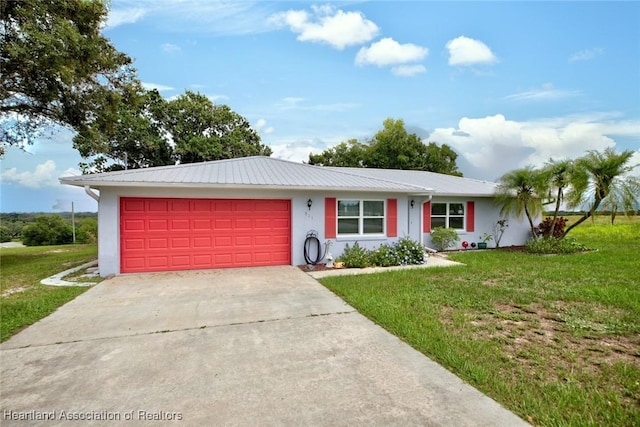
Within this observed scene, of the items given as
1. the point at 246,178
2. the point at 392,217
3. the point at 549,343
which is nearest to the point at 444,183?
the point at 392,217

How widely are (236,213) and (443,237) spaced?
785cm

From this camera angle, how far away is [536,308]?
5375 mm

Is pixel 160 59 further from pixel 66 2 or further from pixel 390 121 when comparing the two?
pixel 390 121

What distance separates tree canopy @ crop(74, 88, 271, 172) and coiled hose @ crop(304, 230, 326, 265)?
1395cm

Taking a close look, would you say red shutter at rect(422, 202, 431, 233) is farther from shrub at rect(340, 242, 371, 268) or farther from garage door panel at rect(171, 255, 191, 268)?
garage door panel at rect(171, 255, 191, 268)

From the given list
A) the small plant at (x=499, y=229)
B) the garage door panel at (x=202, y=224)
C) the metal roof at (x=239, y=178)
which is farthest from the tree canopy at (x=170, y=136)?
the small plant at (x=499, y=229)

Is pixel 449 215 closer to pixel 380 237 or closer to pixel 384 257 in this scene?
pixel 380 237

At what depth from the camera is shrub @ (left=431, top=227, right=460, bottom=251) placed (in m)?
12.0

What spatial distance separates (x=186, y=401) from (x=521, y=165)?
13.2 m

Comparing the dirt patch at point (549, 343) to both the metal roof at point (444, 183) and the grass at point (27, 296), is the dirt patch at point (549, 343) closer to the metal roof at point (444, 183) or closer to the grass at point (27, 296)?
the grass at point (27, 296)

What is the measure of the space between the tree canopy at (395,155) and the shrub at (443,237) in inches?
629

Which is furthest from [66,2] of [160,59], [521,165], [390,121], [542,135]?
[390,121]

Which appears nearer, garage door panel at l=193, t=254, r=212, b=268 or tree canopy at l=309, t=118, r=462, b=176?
garage door panel at l=193, t=254, r=212, b=268

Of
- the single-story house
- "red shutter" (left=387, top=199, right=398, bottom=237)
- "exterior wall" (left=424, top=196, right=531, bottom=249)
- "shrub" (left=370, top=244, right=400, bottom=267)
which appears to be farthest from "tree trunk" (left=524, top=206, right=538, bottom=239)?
"shrub" (left=370, top=244, right=400, bottom=267)
